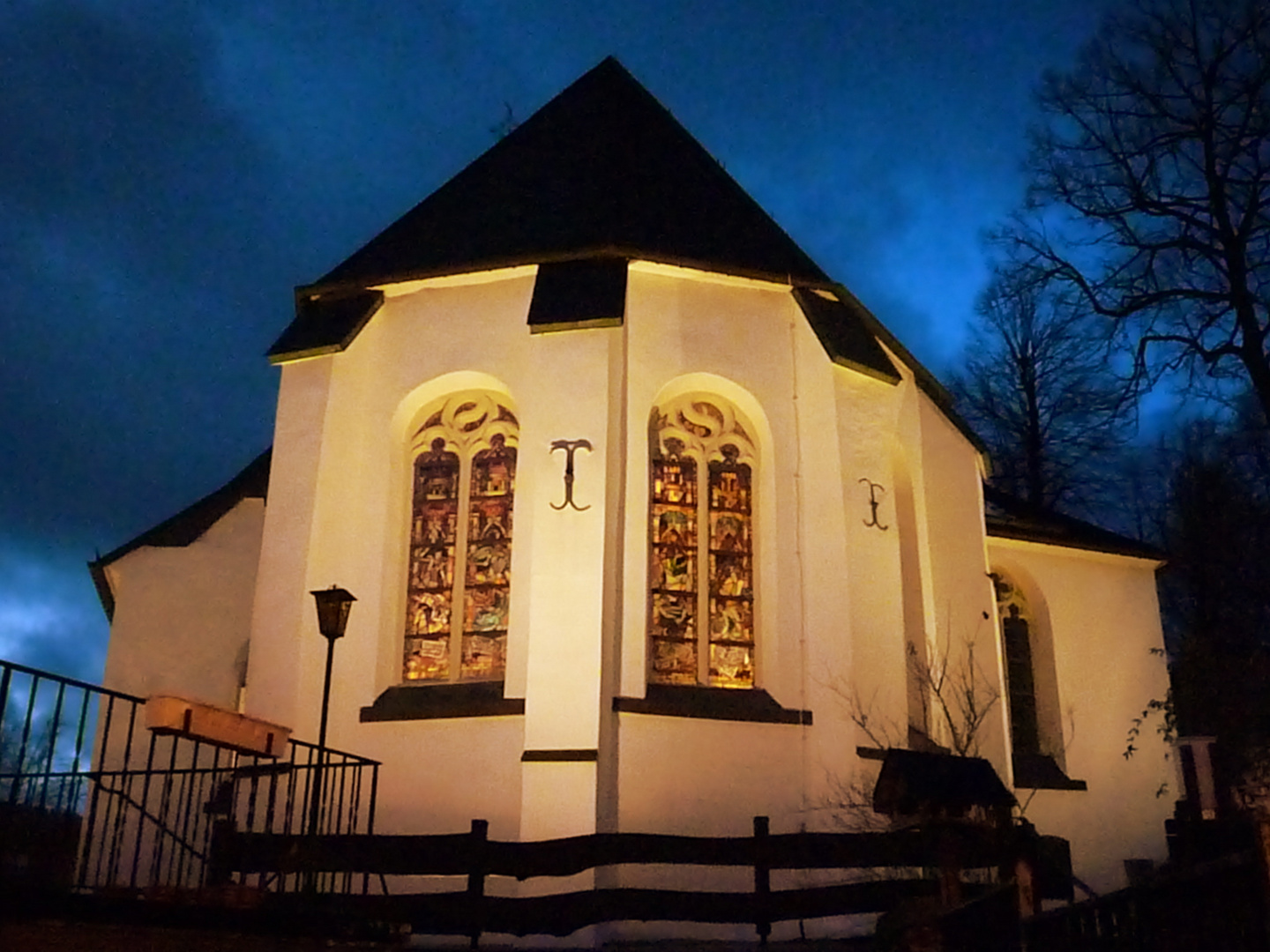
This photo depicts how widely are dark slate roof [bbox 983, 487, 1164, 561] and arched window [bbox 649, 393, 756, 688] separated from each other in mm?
6160

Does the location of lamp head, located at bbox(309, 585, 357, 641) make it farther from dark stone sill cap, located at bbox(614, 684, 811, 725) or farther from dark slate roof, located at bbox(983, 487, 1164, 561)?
dark slate roof, located at bbox(983, 487, 1164, 561)

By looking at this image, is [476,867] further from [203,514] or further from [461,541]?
[203,514]

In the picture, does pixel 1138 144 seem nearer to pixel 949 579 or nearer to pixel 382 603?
pixel 949 579

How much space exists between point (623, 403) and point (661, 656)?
2.40 meters

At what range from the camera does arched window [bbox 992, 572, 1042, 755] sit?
55.3 ft

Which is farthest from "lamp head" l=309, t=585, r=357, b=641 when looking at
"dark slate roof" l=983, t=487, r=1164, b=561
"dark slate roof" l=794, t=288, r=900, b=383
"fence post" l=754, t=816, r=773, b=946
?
"dark slate roof" l=983, t=487, r=1164, b=561

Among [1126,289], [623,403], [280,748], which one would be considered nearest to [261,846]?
[280,748]

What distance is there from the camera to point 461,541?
11789 mm

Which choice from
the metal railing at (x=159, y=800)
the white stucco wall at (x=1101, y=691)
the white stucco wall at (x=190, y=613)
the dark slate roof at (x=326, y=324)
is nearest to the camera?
the metal railing at (x=159, y=800)

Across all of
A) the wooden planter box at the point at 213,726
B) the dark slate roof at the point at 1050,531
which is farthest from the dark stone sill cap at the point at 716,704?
the dark slate roof at the point at 1050,531

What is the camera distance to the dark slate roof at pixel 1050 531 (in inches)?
677

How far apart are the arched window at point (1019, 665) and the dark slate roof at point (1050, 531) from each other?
72 cm

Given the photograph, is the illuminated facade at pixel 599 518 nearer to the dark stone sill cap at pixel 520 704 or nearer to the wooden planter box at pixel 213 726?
the dark stone sill cap at pixel 520 704

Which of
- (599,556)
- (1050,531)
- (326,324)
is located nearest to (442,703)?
(599,556)
